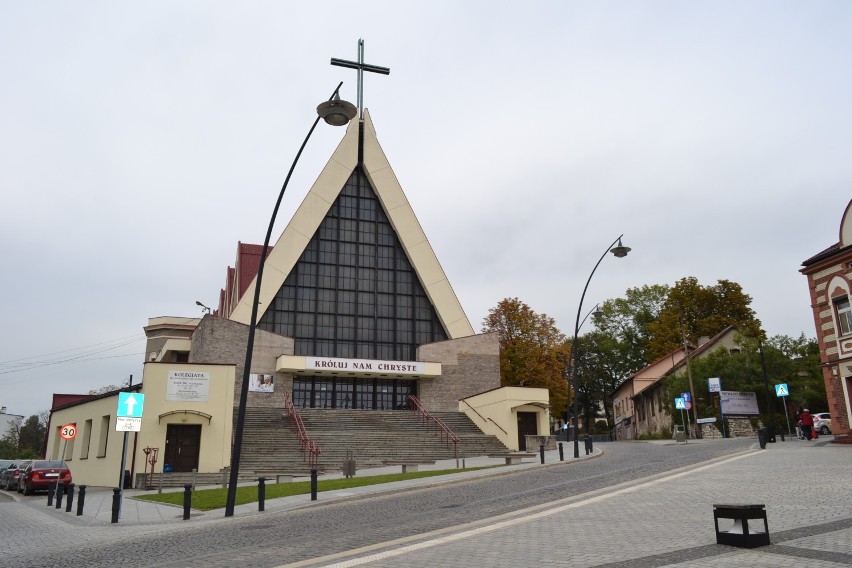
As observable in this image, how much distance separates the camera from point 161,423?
24938 mm

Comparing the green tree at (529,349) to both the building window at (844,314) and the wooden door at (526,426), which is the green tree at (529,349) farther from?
the building window at (844,314)

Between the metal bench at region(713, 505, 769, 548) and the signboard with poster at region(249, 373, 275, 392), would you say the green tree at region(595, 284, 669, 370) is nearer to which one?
the signboard with poster at region(249, 373, 275, 392)

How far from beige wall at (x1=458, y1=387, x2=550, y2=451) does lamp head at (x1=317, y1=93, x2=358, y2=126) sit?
74.2ft

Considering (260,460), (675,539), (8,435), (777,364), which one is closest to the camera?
(675,539)

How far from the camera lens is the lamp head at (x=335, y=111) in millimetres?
14134

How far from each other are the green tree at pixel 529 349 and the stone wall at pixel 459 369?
649 centimetres

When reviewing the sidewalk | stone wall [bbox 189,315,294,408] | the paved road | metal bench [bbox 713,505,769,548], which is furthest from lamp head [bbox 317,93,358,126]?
stone wall [bbox 189,315,294,408]

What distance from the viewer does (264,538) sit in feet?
33.0

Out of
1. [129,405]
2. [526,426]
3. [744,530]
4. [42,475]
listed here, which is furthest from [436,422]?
[744,530]

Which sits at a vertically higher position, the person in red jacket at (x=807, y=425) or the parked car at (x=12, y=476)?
the person in red jacket at (x=807, y=425)

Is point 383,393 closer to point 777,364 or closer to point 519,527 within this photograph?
point 777,364

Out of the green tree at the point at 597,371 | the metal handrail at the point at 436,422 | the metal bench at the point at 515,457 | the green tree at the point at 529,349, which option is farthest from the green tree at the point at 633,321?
the metal bench at the point at 515,457

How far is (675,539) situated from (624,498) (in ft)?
14.6

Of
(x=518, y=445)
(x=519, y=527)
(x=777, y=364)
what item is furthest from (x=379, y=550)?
(x=777, y=364)
